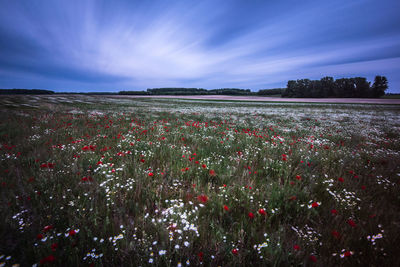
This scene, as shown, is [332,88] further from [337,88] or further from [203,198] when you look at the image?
[203,198]

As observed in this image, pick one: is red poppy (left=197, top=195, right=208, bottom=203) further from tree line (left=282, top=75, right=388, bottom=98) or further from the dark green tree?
the dark green tree

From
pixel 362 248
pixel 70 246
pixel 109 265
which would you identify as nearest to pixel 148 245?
pixel 109 265

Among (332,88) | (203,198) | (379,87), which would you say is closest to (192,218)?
(203,198)

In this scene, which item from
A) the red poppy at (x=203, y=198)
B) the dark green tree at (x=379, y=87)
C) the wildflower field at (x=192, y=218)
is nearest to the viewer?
the wildflower field at (x=192, y=218)

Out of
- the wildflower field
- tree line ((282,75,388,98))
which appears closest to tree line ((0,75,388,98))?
tree line ((282,75,388,98))

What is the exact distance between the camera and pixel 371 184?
3.28 metres

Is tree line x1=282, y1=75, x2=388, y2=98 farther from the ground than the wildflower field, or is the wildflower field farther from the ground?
tree line x1=282, y1=75, x2=388, y2=98

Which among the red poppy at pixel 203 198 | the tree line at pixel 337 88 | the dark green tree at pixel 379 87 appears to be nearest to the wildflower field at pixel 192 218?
the red poppy at pixel 203 198

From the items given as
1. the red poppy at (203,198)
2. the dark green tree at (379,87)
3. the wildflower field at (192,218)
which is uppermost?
the dark green tree at (379,87)

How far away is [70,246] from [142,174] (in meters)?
1.62

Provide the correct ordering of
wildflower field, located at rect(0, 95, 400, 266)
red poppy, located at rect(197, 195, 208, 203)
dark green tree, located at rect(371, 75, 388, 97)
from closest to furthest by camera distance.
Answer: wildflower field, located at rect(0, 95, 400, 266) → red poppy, located at rect(197, 195, 208, 203) → dark green tree, located at rect(371, 75, 388, 97)

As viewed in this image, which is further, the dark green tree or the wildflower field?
the dark green tree

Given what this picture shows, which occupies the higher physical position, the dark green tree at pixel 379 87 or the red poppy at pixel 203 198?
the dark green tree at pixel 379 87

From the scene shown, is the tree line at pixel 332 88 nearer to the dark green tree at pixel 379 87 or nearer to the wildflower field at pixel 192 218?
the dark green tree at pixel 379 87
